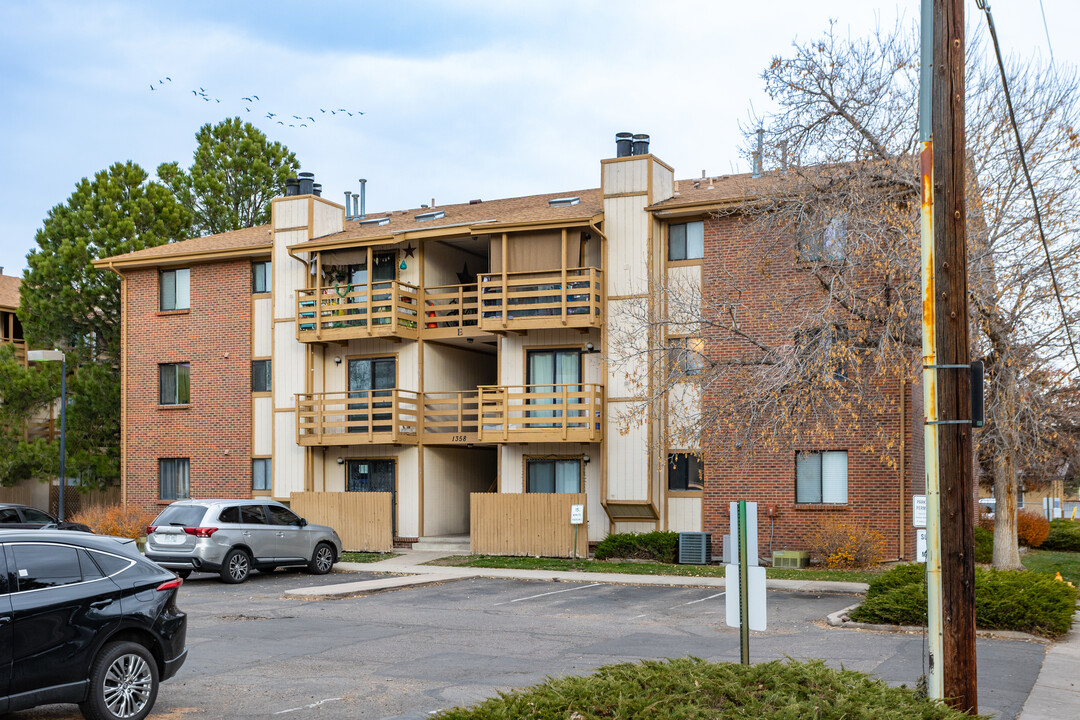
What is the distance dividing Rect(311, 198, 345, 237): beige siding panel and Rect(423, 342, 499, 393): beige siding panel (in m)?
4.97

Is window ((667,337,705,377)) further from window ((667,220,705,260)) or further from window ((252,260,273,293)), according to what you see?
window ((252,260,273,293))

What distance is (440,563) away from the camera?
2680 centimetres

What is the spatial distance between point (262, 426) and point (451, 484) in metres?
5.95

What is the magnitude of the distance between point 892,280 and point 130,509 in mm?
23519

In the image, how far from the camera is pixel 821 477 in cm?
2639

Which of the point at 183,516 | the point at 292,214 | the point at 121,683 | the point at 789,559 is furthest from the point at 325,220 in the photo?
the point at 121,683

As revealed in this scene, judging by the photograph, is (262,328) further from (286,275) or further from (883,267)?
(883,267)

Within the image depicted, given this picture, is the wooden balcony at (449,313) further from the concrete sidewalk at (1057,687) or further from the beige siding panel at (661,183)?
the concrete sidewalk at (1057,687)

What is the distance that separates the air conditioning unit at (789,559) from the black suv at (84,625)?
18.0 metres

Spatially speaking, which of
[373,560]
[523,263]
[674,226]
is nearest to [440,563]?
[373,560]

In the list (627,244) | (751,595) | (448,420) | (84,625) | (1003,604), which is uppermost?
(627,244)

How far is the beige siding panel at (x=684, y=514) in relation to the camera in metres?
27.4

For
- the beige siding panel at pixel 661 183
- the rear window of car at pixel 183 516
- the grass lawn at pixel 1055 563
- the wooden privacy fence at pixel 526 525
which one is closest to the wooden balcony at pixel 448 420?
the wooden privacy fence at pixel 526 525

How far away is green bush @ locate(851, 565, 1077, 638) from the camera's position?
1530cm
